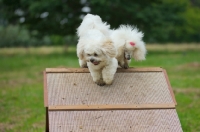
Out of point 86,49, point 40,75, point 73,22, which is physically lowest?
point 86,49

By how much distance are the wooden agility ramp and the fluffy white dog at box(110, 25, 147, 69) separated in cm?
30

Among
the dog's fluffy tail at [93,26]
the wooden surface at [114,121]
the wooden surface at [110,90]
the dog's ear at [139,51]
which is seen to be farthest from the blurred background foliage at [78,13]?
the wooden surface at [114,121]

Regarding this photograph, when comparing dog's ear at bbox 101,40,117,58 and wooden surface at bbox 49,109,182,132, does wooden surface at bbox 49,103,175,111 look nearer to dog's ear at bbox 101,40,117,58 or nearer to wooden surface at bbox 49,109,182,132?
wooden surface at bbox 49,109,182,132

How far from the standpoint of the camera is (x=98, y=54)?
18.3 feet

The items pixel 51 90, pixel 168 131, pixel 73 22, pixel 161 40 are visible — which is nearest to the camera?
pixel 168 131

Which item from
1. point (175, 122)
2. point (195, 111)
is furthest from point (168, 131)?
point (195, 111)

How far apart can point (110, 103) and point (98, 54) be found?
67cm

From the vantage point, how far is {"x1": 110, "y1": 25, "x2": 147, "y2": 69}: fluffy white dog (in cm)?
621

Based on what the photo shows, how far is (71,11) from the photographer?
25.0 m

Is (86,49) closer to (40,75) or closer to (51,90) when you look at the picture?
(51,90)

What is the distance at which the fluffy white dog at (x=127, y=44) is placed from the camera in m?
6.21

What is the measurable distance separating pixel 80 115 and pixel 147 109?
0.86m

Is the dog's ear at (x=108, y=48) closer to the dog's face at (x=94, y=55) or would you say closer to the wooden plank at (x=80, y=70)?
the dog's face at (x=94, y=55)

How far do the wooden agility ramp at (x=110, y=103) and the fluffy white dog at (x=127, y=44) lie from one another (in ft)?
0.98
